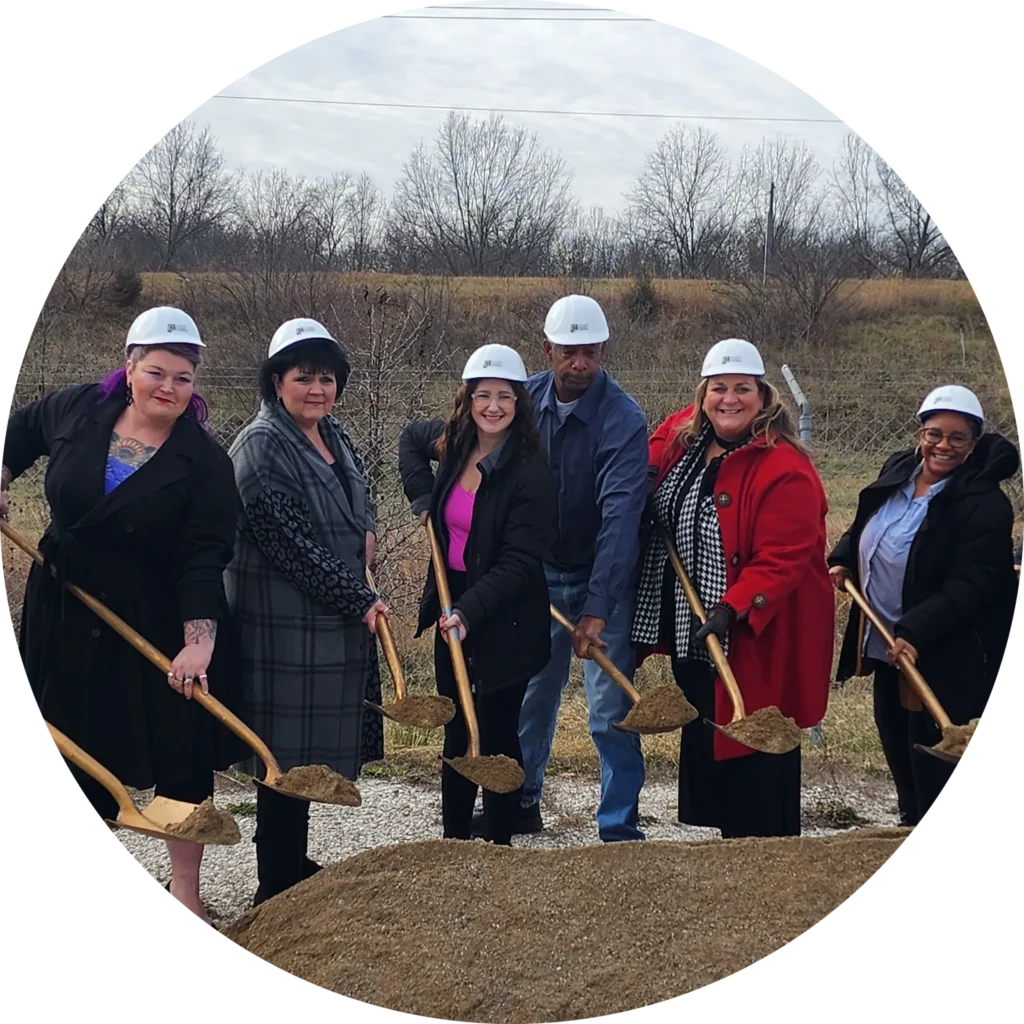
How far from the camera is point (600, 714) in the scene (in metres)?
3.96

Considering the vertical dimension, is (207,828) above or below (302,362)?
below

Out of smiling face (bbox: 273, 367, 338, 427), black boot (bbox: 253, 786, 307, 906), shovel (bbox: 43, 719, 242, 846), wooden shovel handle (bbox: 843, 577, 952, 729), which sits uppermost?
smiling face (bbox: 273, 367, 338, 427)

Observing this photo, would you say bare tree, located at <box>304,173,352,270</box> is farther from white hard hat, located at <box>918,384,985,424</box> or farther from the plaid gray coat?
white hard hat, located at <box>918,384,985,424</box>

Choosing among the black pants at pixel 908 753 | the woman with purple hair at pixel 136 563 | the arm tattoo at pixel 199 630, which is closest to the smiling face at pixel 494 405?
the woman with purple hair at pixel 136 563

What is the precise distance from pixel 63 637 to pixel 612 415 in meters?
1.77

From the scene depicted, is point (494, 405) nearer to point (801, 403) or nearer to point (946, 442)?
point (801, 403)

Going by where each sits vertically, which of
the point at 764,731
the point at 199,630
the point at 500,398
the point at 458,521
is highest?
the point at 500,398

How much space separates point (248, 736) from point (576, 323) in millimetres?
1582

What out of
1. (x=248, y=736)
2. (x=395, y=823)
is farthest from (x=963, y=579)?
(x=248, y=736)

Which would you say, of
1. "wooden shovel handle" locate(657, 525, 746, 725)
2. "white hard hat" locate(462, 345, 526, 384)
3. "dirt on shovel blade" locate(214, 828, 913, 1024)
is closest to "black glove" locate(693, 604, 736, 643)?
"wooden shovel handle" locate(657, 525, 746, 725)

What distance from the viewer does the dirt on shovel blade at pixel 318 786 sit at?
3523 mm

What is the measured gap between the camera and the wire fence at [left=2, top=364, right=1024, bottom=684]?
12.0 ft

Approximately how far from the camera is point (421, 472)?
150 inches

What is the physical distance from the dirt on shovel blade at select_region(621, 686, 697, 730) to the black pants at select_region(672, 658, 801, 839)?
79 mm
